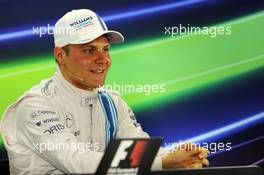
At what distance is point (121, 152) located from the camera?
1416 mm

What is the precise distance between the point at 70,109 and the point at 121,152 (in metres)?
1.01

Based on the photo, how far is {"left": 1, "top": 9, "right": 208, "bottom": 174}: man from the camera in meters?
2.23

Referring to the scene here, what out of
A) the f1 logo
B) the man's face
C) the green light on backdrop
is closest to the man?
the man's face

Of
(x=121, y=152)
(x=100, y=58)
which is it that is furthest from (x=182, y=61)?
(x=121, y=152)

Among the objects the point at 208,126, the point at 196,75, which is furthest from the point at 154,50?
the point at 208,126

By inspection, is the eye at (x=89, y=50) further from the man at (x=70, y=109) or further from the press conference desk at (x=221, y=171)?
the press conference desk at (x=221, y=171)

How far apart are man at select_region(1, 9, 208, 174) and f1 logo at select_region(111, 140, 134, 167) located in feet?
2.32

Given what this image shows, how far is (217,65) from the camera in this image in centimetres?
306

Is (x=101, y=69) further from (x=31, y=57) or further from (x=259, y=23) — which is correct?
(x=259, y=23)

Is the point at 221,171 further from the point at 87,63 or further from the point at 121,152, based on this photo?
the point at 87,63

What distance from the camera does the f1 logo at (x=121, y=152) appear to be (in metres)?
1.41

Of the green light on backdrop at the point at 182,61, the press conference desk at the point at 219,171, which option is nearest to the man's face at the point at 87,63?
the green light on backdrop at the point at 182,61

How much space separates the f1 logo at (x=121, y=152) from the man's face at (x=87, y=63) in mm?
1069

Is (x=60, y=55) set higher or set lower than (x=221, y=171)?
higher
